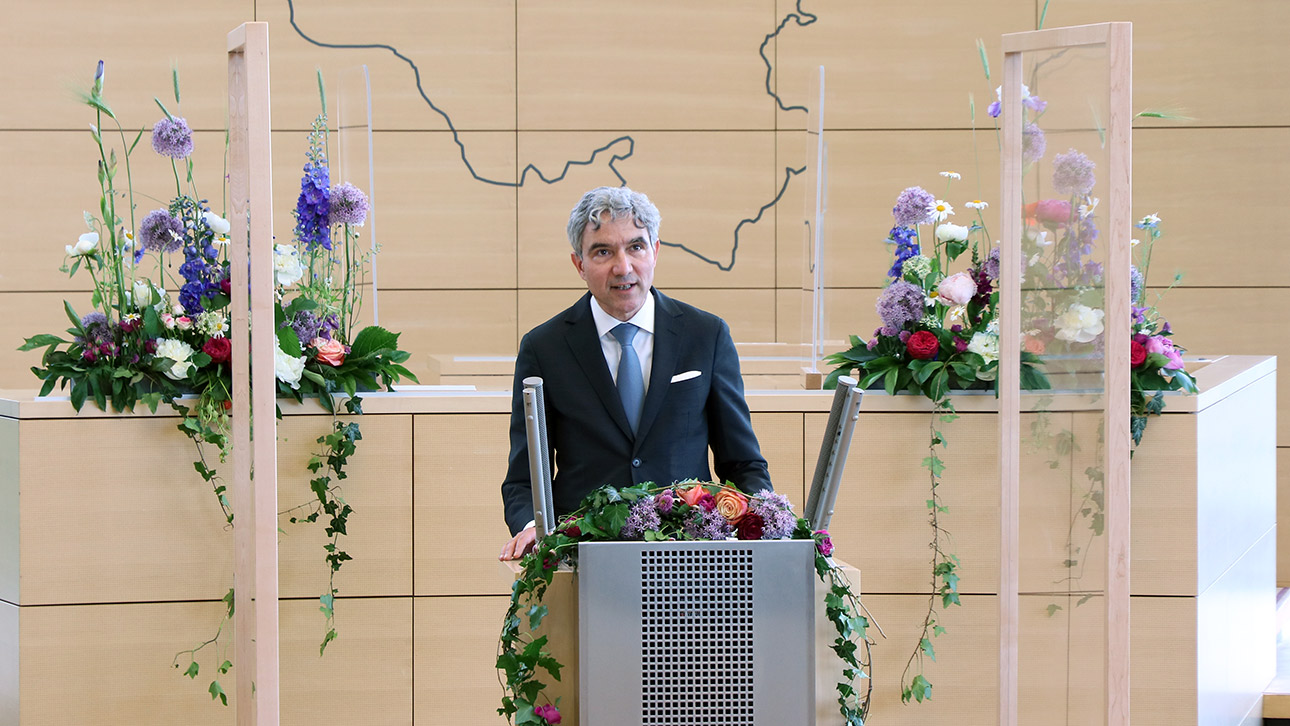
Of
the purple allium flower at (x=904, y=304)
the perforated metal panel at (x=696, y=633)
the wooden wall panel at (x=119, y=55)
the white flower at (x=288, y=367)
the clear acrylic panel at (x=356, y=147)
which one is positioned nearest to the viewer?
the perforated metal panel at (x=696, y=633)

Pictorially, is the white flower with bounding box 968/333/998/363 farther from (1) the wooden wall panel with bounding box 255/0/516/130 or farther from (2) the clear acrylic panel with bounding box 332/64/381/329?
(1) the wooden wall panel with bounding box 255/0/516/130

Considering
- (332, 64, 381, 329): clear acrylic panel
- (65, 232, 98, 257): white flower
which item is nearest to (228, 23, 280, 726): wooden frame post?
(65, 232, 98, 257): white flower

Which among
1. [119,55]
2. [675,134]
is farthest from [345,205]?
[119,55]

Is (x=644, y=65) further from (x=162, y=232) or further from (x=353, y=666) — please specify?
(x=353, y=666)

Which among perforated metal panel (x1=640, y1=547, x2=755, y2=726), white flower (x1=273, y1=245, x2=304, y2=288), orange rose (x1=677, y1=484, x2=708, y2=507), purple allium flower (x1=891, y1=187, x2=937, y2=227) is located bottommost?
perforated metal panel (x1=640, y1=547, x2=755, y2=726)

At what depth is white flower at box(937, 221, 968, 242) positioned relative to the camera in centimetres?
273

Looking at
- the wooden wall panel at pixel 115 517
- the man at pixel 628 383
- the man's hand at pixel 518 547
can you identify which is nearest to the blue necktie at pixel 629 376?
the man at pixel 628 383

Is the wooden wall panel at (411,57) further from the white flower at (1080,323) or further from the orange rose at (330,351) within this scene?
the white flower at (1080,323)

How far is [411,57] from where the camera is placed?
4.50 m

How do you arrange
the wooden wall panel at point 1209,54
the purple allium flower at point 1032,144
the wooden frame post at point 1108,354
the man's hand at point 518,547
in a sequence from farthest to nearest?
the wooden wall panel at point 1209,54 → the purple allium flower at point 1032,144 → the wooden frame post at point 1108,354 → the man's hand at point 518,547

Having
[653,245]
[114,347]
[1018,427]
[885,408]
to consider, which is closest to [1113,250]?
[1018,427]

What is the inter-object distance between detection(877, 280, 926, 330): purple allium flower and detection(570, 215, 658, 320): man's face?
2.88 feet

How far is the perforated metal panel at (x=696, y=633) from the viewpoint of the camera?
1.37 meters

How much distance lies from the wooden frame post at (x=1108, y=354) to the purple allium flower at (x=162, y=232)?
1.95m
